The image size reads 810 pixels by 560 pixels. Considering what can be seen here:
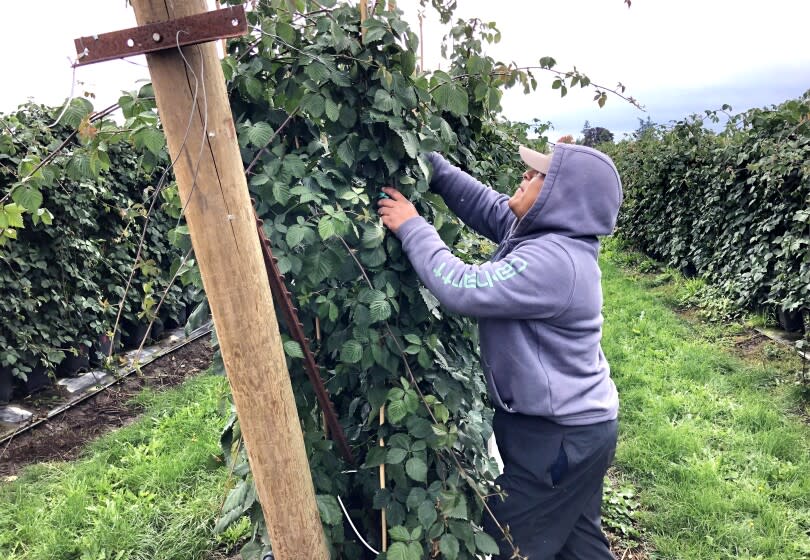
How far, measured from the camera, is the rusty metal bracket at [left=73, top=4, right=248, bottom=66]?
1124mm

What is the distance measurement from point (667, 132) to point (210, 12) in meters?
8.26

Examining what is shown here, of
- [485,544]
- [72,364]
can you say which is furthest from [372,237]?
[72,364]

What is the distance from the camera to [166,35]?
115cm

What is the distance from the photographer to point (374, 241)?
1653mm

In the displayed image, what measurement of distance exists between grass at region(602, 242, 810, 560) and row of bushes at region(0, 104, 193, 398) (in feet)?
11.9

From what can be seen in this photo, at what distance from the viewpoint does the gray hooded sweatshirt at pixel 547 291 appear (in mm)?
1645

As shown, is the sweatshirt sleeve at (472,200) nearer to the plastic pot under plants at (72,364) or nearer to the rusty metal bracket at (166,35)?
the rusty metal bracket at (166,35)

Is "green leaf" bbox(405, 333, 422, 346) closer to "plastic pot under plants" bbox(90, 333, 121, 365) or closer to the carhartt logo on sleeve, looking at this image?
the carhartt logo on sleeve

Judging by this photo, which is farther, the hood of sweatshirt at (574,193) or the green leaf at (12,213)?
the hood of sweatshirt at (574,193)

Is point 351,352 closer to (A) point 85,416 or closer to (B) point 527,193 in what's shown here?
(B) point 527,193

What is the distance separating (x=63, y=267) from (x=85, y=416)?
4.15 feet

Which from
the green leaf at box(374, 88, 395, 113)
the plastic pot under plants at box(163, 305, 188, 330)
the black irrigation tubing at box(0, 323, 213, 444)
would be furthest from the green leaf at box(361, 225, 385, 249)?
the plastic pot under plants at box(163, 305, 188, 330)

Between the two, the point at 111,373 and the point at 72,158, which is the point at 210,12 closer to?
the point at 72,158

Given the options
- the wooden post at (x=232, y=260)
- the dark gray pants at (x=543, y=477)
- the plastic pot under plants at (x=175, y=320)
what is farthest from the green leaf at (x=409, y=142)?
the plastic pot under plants at (x=175, y=320)
